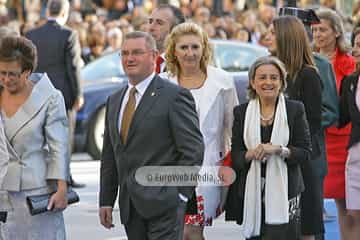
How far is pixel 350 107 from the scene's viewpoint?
10.0 m

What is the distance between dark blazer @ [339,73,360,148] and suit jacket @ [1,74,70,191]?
2.60 metres

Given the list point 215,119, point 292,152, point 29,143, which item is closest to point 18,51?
point 29,143

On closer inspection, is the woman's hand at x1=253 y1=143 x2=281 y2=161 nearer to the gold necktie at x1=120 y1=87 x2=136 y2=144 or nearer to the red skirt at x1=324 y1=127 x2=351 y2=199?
the gold necktie at x1=120 y1=87 x2=136 y2=144

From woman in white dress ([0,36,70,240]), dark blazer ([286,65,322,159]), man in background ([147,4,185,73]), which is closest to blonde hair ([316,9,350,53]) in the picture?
man in background ([147,4,185,73])

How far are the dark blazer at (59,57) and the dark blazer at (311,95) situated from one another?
224 inches

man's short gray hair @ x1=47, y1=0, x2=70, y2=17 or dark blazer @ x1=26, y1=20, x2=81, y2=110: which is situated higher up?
man's short gray hair @ x1=47, y1=0, x2=70, y2=17

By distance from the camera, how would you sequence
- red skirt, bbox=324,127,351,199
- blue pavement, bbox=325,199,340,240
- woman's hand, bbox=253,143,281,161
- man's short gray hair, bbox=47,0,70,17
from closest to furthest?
woman's hand, bbox=253,143,281,161 → red skirt, bbox=324,127,351,199 → blue pavement, bbox=325,199,340,240 → man's short gray hair, bbox=47,0,70,17

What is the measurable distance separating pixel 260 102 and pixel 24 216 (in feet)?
6.21

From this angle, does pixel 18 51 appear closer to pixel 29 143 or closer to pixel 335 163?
pixel 29 143

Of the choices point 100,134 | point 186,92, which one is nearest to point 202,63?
point 186,92

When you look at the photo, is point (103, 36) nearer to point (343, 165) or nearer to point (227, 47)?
point (227, 47)

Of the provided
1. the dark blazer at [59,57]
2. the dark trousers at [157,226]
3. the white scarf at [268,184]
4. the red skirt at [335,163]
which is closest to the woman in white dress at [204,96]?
the white scarf at [268,184]

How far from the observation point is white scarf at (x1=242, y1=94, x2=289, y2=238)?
29.1 feet

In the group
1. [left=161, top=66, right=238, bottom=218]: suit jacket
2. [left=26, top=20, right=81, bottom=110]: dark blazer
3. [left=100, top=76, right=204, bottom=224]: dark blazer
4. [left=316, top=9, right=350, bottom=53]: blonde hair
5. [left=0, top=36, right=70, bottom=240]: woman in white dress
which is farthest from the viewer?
[left=26, top=20, right=81, bottom=110]: dark blazer
